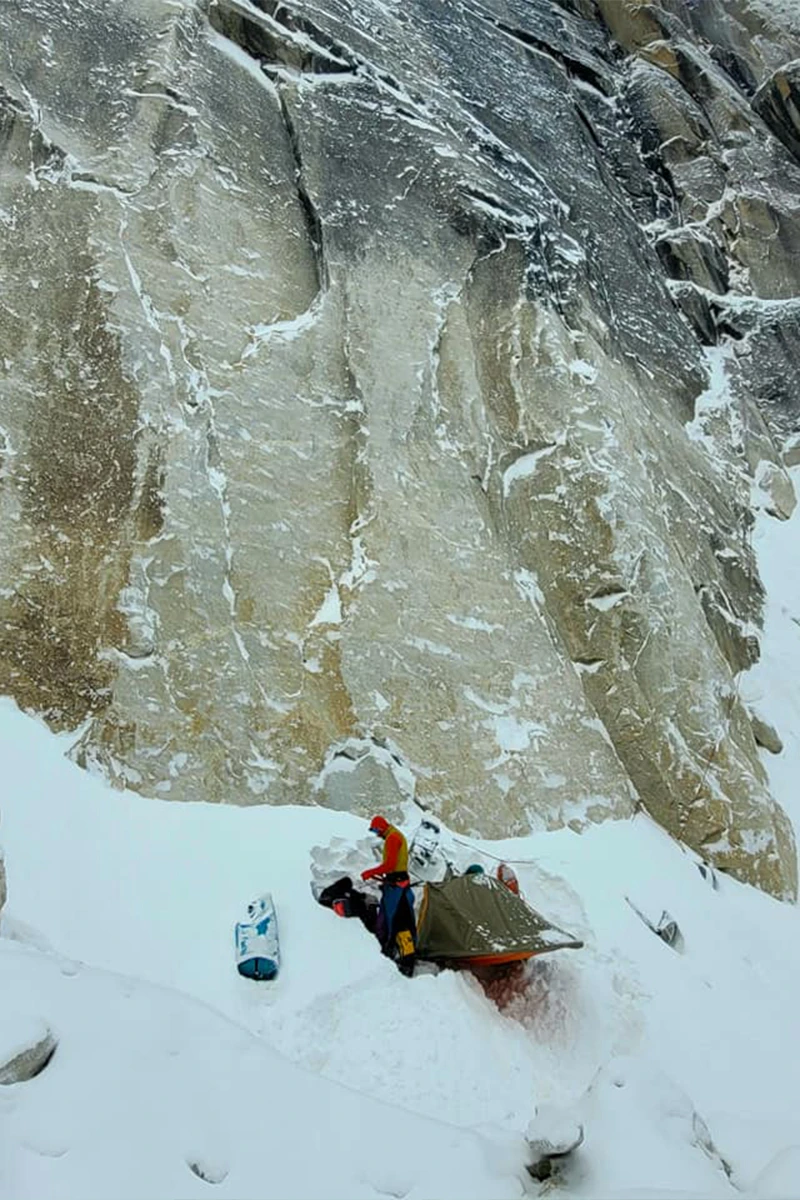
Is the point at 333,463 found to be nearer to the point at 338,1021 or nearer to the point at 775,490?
the point at 338,1021

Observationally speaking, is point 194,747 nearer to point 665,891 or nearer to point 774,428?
point 665,891

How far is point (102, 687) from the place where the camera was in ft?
35.2

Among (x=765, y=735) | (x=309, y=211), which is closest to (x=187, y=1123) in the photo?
(x=765, y=735)

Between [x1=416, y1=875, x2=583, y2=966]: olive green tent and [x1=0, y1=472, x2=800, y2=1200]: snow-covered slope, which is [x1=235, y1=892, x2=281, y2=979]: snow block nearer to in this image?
[x1=0, y1=472, x2=800, y2=1200]: snow-covered slope

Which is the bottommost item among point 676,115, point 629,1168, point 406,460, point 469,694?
point 469,694

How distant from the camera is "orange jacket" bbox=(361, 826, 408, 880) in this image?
8.80 meters

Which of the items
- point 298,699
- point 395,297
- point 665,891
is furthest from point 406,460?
point 665,891

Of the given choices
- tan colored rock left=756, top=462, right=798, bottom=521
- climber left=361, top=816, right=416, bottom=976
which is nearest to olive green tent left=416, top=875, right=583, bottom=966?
climber left=361, top=816, right=416, bottom=976

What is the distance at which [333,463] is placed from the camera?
1407cm

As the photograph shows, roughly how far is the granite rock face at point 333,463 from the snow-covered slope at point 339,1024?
101 cm

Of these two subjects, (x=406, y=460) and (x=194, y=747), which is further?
(x=406, y=460)

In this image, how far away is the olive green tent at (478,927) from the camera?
8656 millimetres

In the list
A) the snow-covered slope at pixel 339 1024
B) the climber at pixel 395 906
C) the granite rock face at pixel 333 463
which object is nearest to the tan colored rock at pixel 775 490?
the granite rock face at pixel 333 463

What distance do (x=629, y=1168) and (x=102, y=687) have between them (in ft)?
27.5
